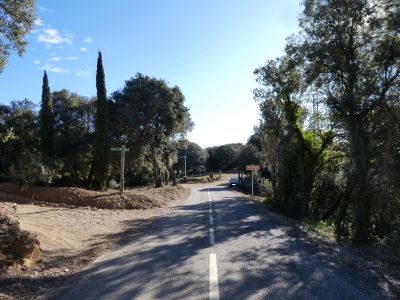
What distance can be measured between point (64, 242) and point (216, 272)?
4.88 m

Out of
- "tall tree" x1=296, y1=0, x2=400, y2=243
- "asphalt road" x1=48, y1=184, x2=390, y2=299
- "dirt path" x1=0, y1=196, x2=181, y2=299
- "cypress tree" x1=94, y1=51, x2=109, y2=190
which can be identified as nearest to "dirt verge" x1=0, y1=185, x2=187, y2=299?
"dirt path" x1=0, y1=196, x2=181, y2=299

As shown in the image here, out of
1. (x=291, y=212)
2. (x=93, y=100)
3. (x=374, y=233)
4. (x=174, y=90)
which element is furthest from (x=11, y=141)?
(x=374, y=233)

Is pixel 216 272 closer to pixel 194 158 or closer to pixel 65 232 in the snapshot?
pixel 65 232

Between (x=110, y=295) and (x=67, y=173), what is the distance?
41.4 m

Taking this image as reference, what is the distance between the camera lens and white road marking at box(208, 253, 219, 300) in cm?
620

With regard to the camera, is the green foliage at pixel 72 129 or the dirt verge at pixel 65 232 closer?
the dirt verge at pixel 65 232

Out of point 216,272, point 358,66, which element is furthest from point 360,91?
point 216,272

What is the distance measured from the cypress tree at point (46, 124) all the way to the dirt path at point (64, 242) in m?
13.5

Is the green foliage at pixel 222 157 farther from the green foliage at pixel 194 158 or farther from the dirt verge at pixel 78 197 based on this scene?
the dirt verge at pixel 78 197

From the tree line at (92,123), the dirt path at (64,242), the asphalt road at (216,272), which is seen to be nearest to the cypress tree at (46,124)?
the tree line at (92,123)

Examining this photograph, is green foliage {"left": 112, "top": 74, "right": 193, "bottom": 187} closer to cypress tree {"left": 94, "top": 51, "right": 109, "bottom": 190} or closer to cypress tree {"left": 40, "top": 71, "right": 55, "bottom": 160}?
cypress tree {"left": 40, "top": 71, "right": 55, "bottom": 160}

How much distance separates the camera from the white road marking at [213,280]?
244 inches

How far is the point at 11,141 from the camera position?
35219mm

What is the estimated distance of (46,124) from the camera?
103ft
